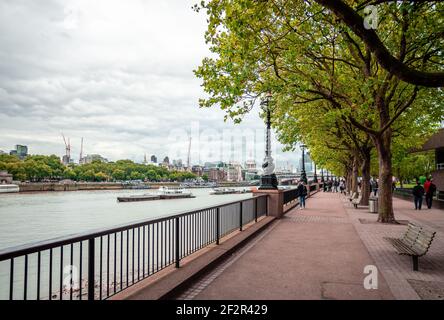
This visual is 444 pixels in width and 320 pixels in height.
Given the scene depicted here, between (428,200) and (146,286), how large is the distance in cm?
2334

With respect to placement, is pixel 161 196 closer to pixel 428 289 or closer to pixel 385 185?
pixel 385 185

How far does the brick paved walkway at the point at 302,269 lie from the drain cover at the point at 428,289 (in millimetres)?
232

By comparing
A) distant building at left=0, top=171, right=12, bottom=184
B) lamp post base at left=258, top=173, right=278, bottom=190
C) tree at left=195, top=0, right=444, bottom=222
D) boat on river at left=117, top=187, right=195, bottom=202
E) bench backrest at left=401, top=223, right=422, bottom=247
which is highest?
tree at left=195, top=0, right=444, bottom=222

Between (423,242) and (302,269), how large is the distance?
257 centimetres

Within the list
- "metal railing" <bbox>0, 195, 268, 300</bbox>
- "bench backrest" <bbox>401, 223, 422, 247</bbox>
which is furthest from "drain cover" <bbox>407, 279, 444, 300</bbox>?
"metal railing" <bbox>0, 195, 268, 300</bbox>

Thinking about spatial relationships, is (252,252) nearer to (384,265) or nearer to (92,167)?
(384,265)

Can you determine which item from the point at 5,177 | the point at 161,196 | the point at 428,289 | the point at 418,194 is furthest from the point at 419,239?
the point at 5,177

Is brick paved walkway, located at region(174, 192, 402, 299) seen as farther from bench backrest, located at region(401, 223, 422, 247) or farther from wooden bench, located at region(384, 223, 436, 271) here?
bench backrest, located at region(401, 223, 422, 247)

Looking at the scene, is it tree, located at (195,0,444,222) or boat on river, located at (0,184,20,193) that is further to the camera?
boat on river, located at (0,184,20,193)

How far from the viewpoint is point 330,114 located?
1277 centimetres

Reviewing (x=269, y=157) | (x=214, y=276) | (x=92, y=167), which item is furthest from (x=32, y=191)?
(x=214, y=276)

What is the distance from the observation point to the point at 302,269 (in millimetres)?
7031

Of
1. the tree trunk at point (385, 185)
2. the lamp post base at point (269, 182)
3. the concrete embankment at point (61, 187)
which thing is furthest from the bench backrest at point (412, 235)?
the concrete embankment at point (61, 187)

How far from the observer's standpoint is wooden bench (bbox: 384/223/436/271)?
6.68 m
